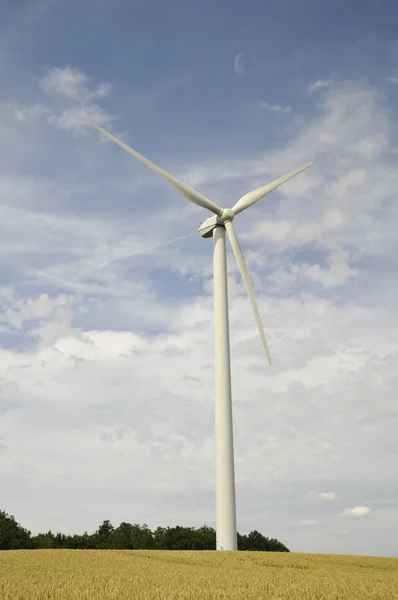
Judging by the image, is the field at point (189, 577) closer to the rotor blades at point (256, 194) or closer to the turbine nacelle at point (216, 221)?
the turbine nacelle at point (216, 221)

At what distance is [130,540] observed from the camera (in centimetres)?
11225

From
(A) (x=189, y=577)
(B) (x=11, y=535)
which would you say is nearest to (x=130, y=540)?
(B) (x=11, y=535)

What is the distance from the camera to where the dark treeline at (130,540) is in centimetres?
9781

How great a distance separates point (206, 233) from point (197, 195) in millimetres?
3537

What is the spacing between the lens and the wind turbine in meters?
45.1

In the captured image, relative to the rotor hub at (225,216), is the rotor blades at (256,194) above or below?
above

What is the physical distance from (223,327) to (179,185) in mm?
13500

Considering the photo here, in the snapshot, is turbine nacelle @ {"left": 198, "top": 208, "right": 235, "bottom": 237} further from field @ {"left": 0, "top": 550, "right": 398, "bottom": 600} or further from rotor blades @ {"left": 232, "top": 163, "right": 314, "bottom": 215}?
field @ {"left": 0, "top": 550, "right": 398, "bottom": 600}

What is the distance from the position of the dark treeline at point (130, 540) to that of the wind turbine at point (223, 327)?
172 ft

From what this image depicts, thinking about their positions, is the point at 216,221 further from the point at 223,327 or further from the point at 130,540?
the point at 130,540

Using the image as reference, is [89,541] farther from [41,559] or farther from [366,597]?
[366,597]

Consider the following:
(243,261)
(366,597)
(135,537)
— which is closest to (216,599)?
(366,597)

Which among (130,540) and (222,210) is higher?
(222,210)

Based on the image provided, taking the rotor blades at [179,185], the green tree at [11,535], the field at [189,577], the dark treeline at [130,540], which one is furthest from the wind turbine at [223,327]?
the green tree at [11,535]
